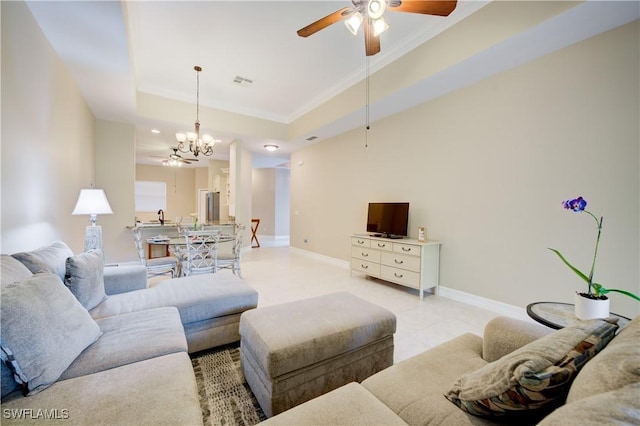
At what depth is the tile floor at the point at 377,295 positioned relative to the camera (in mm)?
2574

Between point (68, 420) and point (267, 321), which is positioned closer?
point (68, 420)

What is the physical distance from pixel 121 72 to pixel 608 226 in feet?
17.7

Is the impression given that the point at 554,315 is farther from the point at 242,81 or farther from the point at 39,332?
the point at 242,81

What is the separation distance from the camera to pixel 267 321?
1.68m

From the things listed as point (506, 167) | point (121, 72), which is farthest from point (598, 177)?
point (121, 72)

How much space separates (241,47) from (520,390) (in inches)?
162

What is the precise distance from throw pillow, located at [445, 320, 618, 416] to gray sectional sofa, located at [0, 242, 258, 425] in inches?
38.8

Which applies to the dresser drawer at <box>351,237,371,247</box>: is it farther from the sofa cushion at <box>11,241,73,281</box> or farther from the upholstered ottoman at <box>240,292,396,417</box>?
the sofa cushion at <box>11,241,73,281</box>

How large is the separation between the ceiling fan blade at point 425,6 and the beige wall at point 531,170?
65.0 inches

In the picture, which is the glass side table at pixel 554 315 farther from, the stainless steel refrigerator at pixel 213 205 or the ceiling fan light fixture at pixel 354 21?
the stainless steel refrigerator at pixel 213 205

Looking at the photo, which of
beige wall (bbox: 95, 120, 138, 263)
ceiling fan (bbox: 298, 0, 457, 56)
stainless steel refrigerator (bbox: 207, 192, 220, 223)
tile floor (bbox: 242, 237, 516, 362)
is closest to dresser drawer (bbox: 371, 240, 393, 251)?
tile floor (bbox: 242, 237, 516, 362)

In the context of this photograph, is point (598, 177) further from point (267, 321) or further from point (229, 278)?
point (229, 278)

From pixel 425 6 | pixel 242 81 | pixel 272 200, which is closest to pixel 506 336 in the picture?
pixel 425 6

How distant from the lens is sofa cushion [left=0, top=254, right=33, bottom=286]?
128 cm
